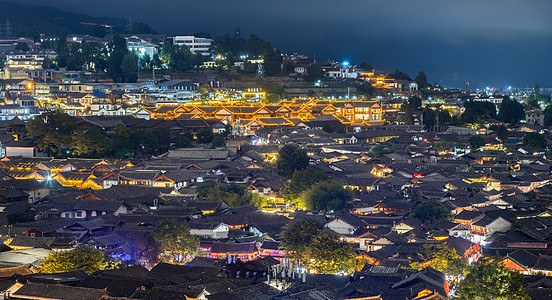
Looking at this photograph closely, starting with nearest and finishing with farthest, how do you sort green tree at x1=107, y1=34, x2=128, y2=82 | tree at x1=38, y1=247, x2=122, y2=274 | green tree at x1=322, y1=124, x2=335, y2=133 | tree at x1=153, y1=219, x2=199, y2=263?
tree at x1=38, y1=247, x2=122, y2=274 → tree at x1=153, y1=219, x2=199, y2=263 → green tree at x1=322, y1=124, x2=335, y2=133 → green tree at x1=107, y1=34, x2=128, y2=82

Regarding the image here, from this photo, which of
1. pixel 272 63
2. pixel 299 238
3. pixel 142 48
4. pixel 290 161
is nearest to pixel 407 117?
pixel 272 63

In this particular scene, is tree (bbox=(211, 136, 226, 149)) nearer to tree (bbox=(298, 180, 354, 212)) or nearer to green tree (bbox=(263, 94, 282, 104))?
tree (bbox=(298, 180, 354, 212))

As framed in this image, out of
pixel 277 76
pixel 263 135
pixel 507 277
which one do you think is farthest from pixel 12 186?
pixel 277 76

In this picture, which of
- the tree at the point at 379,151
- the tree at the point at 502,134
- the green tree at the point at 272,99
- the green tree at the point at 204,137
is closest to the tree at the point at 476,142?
the tree at the point at 502,134

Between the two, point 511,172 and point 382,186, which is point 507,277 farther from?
point 511,172

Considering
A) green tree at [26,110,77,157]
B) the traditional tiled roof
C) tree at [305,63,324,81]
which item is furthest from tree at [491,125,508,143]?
the traditional tiled roof

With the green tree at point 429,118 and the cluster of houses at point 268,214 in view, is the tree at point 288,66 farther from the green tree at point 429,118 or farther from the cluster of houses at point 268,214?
the cluster of houses at point 268,214
